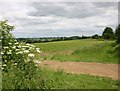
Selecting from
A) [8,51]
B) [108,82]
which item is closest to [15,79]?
[8,51]

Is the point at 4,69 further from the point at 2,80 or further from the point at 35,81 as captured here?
the point at 35,81

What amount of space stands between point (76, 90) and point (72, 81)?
1.61 metres

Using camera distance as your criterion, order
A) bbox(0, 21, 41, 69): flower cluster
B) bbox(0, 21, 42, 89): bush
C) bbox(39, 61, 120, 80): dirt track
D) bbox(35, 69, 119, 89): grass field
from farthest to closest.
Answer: bbox(39, 61, 120, 80): dirt track
bbox(35, 69, 119, 89): grass field
bbox(0, 21, 41, 69): flower cluster
bbox(0, 21, 42, 89): bush

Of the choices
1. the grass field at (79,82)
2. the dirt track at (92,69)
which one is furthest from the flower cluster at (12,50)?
the dirt track at (92,69)

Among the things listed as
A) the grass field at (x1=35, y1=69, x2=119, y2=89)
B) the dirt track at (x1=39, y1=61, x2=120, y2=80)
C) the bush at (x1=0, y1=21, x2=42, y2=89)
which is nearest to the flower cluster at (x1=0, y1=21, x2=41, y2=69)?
the bush at (x1=0, y1=21, x2=42, y2=89)

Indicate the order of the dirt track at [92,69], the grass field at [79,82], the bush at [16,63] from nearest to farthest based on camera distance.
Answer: the bush at [16,63]
the grass field at [79,82]
the dirt track at [92,69]

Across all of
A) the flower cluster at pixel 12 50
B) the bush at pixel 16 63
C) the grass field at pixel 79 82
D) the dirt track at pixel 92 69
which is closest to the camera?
the bush at pixel 16 63

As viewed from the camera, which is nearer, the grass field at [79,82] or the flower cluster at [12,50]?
the flower cluster at [12,50]

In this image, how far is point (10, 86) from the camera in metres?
6.56

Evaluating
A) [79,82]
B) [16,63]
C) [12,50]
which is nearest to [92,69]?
[79,82]

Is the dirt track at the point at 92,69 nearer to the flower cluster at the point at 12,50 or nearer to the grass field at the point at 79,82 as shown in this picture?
the grass field at the point at 79,82

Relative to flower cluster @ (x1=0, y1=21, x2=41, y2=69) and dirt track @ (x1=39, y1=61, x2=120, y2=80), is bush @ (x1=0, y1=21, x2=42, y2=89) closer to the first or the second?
flower cluster @ (x1=0, y1=21, x2=41, y2=69)

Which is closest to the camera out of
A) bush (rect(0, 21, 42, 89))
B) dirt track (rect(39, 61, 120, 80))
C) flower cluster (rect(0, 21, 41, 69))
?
bush (rect(0, 21, 42, 89))

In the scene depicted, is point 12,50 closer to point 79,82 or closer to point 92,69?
point 79,82
